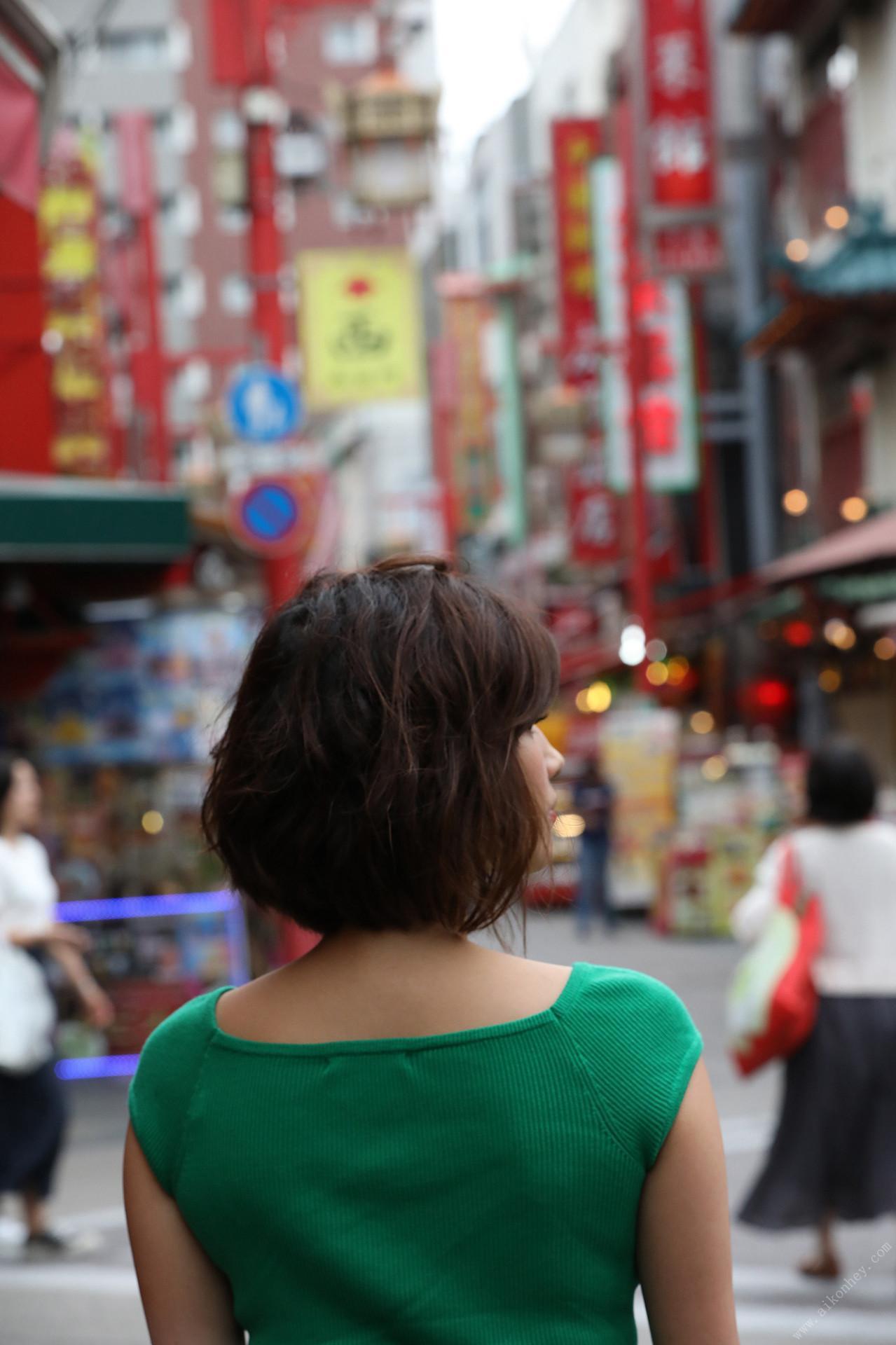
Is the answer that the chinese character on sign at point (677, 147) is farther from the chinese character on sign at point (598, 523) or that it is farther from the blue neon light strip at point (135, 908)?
the blue neon light strip at point (135, 908)

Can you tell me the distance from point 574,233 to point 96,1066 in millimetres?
19247

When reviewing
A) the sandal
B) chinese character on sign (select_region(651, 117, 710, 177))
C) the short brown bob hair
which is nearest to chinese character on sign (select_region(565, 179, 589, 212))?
chinese character on sign (select_region(651, 117, 710, 177))

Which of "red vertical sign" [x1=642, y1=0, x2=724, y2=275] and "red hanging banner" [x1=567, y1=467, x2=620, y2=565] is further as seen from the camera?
"red hanging banner" [x1=567, y1=467, x2=620, y2=565]

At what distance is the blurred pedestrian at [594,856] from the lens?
61.8 feet

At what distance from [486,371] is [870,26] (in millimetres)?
27619

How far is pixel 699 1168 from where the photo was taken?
1703 mm

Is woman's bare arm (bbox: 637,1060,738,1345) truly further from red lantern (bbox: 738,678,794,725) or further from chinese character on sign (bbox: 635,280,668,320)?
chinese character on sign (bbox: 635,280,668,320)

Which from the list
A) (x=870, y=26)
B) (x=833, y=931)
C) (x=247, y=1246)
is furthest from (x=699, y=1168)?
(x=870, y=26)

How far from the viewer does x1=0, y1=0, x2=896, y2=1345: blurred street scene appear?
31.6 feet

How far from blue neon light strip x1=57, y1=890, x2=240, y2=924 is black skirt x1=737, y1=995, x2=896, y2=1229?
14.3 feet

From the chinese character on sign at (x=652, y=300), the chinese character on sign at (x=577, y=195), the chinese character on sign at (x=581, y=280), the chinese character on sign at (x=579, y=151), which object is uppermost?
the chinese character on sign at (x=579, y=151)

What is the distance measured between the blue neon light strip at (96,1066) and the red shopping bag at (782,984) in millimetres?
4550

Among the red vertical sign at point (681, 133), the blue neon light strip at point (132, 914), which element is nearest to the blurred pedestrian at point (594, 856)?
the red vertical sign at point (681, 133)

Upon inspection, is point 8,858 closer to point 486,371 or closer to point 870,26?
point 870,26
